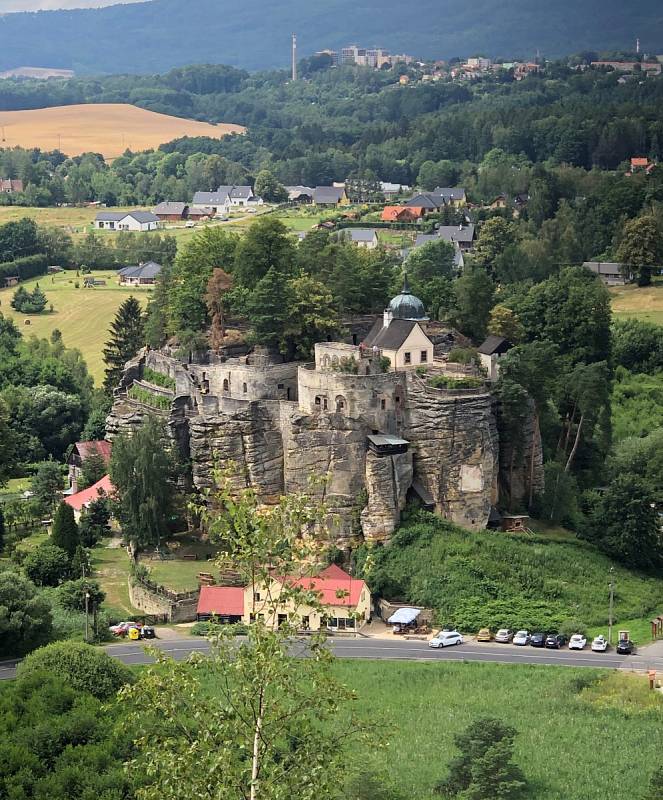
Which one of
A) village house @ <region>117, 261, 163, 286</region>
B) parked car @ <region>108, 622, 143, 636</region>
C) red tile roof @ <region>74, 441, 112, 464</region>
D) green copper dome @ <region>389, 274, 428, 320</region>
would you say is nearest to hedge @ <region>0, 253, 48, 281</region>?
village house @ <region>117, 261, 163, 286</region>

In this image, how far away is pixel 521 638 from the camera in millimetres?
66375

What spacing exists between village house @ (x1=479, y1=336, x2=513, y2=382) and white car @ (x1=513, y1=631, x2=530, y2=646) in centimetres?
1495

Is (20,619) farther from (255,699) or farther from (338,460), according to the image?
(255,699)

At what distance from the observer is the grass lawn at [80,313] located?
121188 millimetres

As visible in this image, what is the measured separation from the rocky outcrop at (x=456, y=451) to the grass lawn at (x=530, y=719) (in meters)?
11.6

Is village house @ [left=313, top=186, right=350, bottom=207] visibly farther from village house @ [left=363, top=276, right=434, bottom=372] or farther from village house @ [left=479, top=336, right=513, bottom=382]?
village house @ [left=363, top=276, right=434, bottom=372]

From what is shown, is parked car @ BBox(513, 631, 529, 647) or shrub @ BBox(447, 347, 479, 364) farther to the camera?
shrub @ BBox(447, 347, 479, 364)

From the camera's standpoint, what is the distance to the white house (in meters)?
161

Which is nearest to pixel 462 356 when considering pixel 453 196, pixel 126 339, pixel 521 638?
pixel 521 638

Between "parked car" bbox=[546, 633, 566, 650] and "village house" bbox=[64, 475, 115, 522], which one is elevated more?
"village house" bbox=[64, 475, 115, 522]

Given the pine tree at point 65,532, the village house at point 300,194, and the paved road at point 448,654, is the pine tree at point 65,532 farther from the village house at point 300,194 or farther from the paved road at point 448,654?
the village house at point 300,194

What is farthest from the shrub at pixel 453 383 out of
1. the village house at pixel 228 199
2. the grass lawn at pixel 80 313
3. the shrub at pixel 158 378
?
the village house at pixel 228 199

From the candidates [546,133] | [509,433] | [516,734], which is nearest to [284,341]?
[509,433]

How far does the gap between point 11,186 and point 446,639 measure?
13840 centimetres
